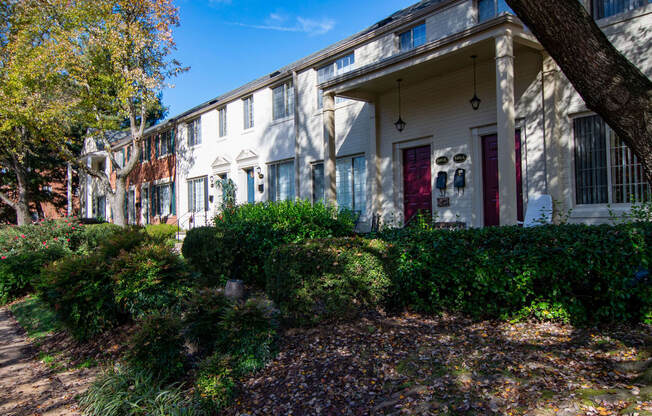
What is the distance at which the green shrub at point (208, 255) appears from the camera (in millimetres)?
7772

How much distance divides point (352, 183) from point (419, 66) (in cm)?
431

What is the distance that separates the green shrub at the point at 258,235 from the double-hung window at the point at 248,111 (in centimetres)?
969

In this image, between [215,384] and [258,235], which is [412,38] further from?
[215,384]

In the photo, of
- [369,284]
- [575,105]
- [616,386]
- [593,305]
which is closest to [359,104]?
[575,105]

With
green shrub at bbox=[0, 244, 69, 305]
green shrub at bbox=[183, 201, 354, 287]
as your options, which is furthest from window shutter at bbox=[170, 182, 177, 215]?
green shrub at bbox=[183, 201, 354, 287]

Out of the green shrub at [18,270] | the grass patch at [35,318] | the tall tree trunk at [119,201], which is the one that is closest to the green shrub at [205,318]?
the grass patch at [35,318]

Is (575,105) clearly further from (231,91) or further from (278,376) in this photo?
(231,91)

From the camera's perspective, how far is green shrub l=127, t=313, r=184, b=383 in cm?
437

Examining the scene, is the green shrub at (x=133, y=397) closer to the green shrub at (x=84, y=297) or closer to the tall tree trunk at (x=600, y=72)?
the green shrub at (x=84, y=297)

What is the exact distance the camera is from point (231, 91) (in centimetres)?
1981

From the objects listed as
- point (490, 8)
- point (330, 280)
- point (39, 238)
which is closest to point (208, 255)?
point (330, 280)

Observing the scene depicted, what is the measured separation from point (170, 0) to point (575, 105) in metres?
17.6

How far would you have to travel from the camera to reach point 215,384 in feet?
12.8

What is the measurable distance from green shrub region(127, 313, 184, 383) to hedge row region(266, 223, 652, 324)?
4.09ft
